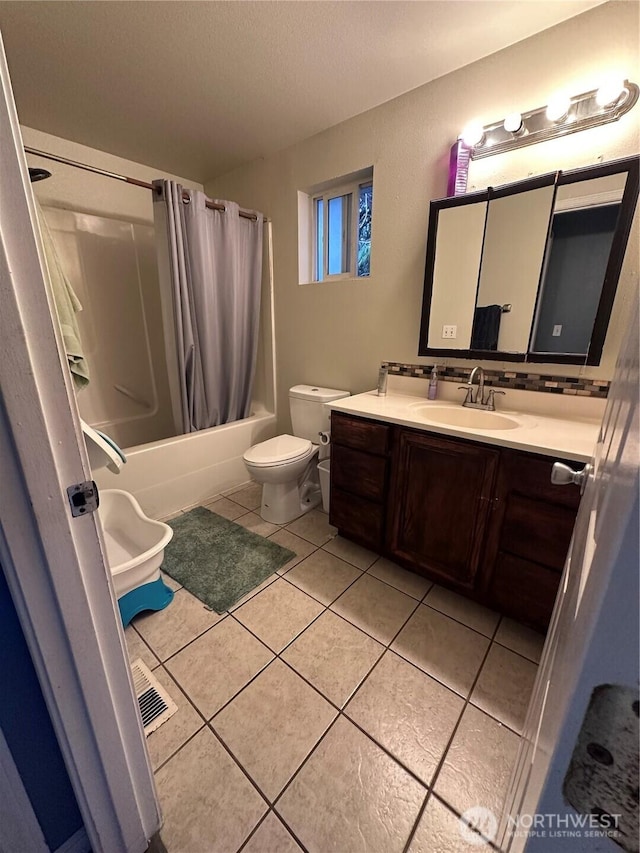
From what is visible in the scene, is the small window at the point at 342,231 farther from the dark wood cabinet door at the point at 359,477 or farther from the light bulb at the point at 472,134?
the dark wood cabinet door at the point at 359,477

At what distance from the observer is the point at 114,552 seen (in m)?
1.53

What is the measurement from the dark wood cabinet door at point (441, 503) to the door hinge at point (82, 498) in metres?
1.18

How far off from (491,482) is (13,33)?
8.38 feet

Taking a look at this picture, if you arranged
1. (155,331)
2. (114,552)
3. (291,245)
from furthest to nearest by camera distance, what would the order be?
1. (155,331)
2. (291,245)
3. (114,552)

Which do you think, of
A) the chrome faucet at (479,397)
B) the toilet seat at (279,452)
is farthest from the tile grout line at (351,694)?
the chrome faucet at (479,397)

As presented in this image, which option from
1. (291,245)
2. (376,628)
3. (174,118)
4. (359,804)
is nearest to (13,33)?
(174,118)

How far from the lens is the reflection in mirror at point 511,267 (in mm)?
1442

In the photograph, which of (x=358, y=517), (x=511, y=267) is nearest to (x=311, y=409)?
(x=358, y=517)

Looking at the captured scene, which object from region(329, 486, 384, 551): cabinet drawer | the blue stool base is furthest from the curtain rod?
the blue stool base

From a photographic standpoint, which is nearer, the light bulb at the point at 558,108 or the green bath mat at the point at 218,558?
the light bulb at the point at 558,108

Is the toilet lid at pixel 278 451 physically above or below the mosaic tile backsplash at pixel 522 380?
below

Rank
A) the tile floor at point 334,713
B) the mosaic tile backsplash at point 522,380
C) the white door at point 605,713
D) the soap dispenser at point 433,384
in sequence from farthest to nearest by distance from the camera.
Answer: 1. the soap dispenser at point 433,384
2. the mosaic tile backsplash at point 522,380
3. the tile floor at point 334,713
4. the white door at point 605,713

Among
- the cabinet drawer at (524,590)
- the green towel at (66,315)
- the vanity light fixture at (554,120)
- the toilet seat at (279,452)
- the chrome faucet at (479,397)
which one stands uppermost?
the vanity light fixture at (554,120)

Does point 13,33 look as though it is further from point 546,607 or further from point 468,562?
point 546,607
